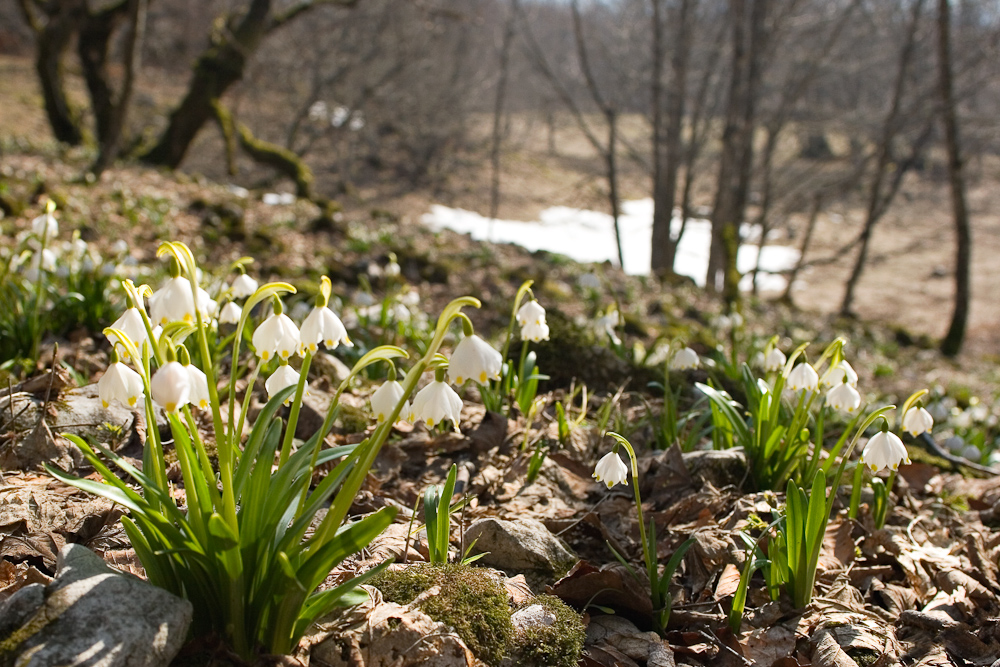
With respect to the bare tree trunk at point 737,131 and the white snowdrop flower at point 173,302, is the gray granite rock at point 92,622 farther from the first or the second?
the bare tree trunk at point 737,131

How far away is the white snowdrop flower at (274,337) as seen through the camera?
4.92 ft

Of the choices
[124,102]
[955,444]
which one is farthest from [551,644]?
[124,102]

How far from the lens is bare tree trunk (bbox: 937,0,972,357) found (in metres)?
9.01

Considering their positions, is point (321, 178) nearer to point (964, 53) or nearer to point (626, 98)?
point (626, 98)

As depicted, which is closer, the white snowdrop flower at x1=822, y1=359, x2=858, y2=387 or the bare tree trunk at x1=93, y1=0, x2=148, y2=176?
the white snowdrop flower at x1=822, y1=359, x2=858, y2=387

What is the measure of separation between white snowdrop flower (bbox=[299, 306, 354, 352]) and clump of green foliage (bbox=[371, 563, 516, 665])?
1.92 ft

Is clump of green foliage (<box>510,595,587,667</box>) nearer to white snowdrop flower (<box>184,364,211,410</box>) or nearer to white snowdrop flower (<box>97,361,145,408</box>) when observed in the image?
white snowdrop flower (<box>184,364,211,410</box>)

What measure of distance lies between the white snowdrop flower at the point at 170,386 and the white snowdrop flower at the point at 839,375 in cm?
181

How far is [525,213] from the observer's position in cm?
1880

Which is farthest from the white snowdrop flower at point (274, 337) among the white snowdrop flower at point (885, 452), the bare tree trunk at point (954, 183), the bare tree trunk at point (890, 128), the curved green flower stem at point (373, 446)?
the bare tree trunk at point (890, 128)

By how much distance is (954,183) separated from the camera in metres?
9.53

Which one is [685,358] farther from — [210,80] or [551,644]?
[210,80]

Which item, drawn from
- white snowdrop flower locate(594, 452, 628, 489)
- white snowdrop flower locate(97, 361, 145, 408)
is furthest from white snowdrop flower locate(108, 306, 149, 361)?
white snowdrop flower locate(594, 452, 628, 489)

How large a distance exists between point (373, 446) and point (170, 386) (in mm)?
353
